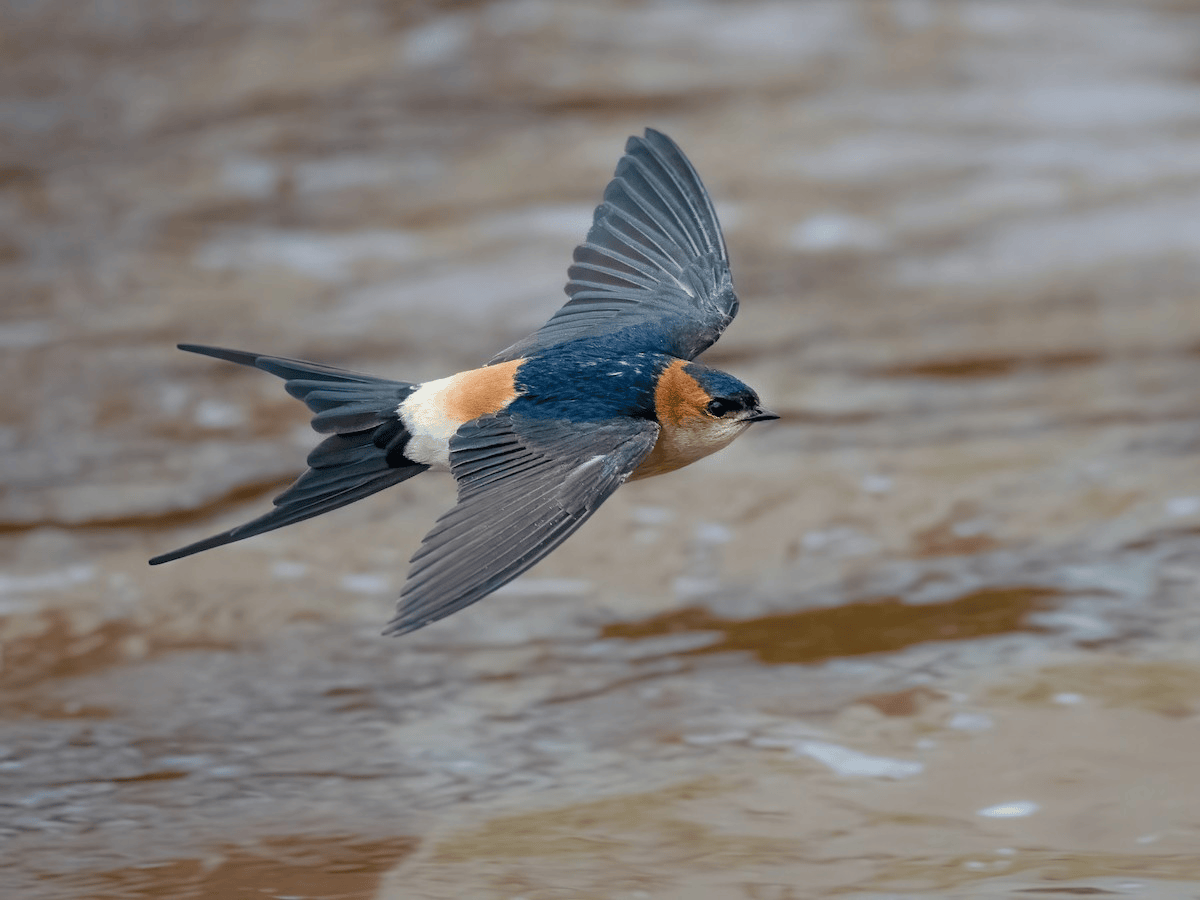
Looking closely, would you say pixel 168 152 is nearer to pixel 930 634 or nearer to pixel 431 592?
pixel 930 634

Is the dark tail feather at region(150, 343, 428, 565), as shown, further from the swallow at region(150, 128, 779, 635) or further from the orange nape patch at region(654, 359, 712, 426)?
the orange nape patch at region(654, 359, 712, 426)

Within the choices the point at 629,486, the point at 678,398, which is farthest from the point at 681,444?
the point at 629,486

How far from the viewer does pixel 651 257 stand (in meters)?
2.67

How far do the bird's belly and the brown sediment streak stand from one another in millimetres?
221

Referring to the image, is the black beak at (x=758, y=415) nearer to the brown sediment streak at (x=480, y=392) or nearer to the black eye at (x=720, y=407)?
the black eye at (x=720, y=407)

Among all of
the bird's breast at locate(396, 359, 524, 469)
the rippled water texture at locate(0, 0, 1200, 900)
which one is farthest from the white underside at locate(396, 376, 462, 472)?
the rippled water texture at locate(0, 0, 1200, 900)

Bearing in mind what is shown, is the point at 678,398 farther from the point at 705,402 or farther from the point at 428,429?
the point at 428,429

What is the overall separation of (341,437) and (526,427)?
0.92 feet

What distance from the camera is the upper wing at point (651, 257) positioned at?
256 centimetres

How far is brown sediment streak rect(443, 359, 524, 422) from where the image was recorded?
2238mm

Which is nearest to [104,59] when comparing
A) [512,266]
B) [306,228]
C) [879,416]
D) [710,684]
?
[306,228]

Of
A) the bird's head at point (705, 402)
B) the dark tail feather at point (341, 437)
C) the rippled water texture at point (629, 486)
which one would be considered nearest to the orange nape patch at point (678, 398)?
the bird's head at point (705, 402)

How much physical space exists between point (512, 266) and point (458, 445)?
2786mm

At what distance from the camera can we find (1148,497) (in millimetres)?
3777
